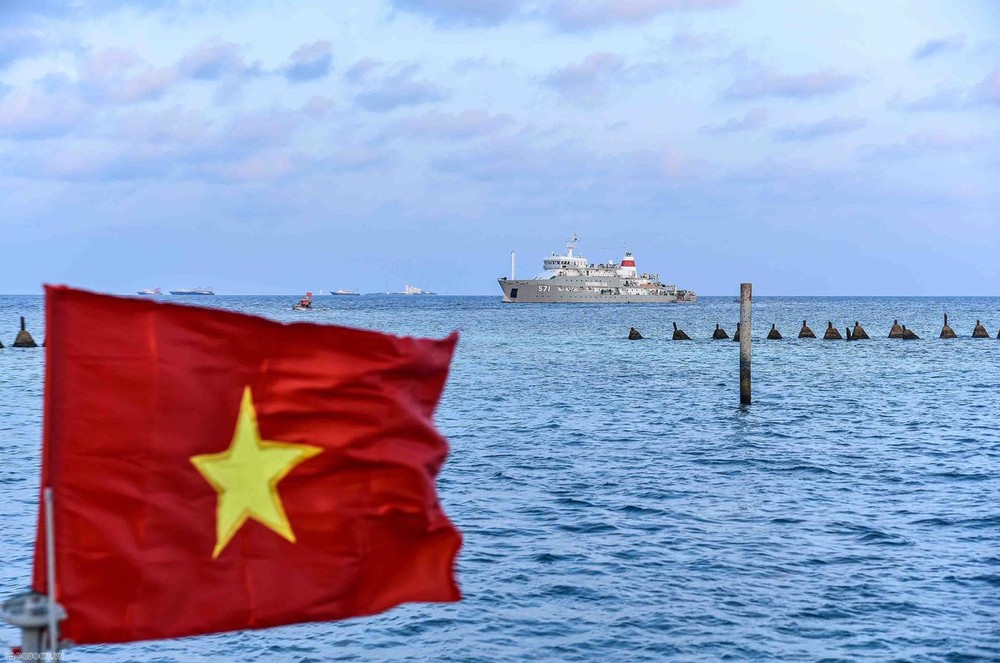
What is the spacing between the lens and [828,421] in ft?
99.8

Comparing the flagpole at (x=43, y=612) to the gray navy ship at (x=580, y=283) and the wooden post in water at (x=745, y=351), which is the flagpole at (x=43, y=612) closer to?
the wooden post in water at (x=745, y=351)

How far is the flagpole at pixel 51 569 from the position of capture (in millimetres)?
4684

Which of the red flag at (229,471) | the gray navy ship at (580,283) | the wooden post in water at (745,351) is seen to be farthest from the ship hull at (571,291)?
the red flag at (229,471)

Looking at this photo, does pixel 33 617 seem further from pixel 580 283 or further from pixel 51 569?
pixel 580 283

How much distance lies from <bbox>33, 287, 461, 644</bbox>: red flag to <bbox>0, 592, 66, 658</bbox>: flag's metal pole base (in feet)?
0.32

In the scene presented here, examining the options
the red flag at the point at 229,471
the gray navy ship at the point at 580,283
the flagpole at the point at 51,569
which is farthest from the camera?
the gray navy ship at the point at 580,283

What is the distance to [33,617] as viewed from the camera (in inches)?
185

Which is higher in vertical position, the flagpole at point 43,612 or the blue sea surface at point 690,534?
the flagpole at point 43,612

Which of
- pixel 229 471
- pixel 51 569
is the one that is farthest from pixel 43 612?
pixel 229 471

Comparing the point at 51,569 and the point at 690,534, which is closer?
the point at 51,569

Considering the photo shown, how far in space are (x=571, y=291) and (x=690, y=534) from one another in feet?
489

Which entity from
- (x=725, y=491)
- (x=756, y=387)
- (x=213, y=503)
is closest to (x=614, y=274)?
(x=756, y=387)

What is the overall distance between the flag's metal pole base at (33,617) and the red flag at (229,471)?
10 cm

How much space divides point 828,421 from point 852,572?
17.2m
